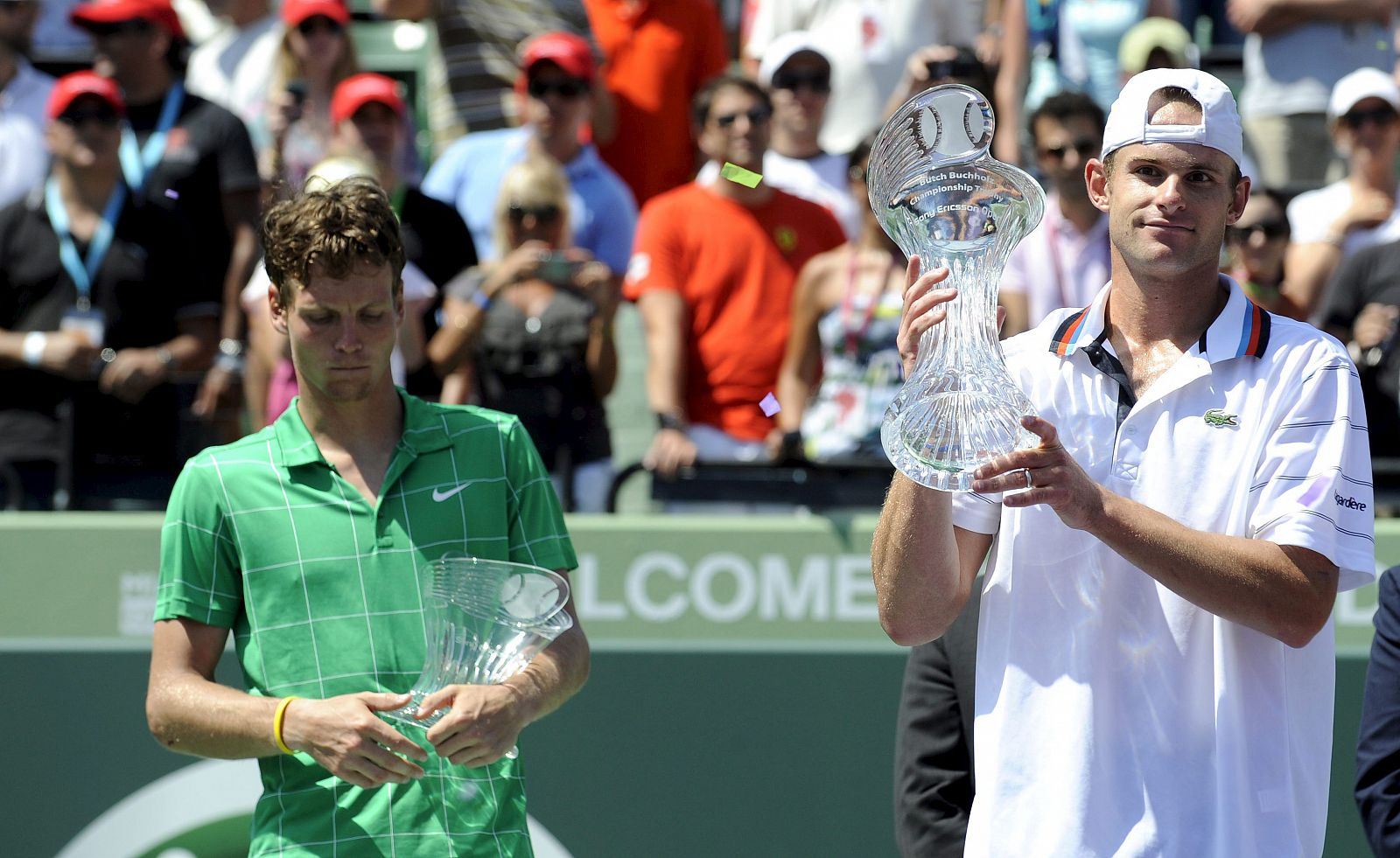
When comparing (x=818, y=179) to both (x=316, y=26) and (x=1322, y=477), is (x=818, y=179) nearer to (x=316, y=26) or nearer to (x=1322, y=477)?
(x=316, y=26)

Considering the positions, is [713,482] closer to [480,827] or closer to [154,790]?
[154,790]

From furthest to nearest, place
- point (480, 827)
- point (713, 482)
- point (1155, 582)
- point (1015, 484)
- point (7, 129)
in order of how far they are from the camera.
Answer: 1. point (7, 129)
2. point (713, 482)
3. point (480, 827)
4. point (1155, 582)
5. point (1015, 484)

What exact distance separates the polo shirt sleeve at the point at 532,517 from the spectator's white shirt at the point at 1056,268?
2848mm

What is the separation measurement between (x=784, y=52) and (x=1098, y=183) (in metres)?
3.79

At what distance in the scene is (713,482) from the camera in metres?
4.96

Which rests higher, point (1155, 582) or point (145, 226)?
point (145, 226)

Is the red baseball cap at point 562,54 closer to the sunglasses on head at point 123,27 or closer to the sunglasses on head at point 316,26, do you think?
the sunglasses on head at point 316,26

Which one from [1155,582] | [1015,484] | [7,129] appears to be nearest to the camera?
[1015,484]

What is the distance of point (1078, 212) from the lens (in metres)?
5.43

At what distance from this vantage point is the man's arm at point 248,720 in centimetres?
248

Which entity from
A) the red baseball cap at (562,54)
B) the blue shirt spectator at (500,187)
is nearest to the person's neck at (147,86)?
the blue shirt spectator at (500,187)

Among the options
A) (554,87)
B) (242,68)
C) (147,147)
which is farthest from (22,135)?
(554,87)

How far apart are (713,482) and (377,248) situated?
2.37 metres

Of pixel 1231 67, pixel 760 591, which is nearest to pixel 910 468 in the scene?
pixel 760 591
